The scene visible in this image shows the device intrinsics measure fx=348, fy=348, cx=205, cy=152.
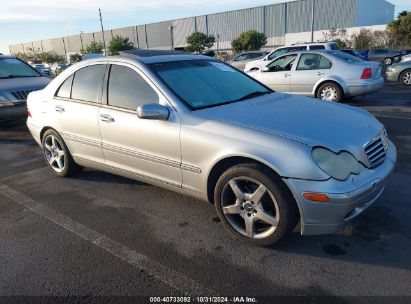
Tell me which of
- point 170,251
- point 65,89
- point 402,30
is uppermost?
point 402,30

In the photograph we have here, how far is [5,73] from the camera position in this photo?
8258 mm

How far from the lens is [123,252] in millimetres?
2982

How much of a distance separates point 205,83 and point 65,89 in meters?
1.93

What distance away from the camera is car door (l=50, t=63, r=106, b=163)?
3.97m

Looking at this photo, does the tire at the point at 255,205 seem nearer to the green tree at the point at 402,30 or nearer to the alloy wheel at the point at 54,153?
the alloy wheel at the point at 54,153

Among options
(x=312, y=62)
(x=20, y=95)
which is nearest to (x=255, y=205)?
(x=20, y=95)

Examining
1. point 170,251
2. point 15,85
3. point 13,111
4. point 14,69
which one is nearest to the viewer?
point 170,251

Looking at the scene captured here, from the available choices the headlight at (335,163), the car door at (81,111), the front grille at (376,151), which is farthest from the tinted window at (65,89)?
the front grille at (376,151)

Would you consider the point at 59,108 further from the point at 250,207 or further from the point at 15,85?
the point at 15,85

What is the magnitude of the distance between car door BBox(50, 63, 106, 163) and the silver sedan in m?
0.01

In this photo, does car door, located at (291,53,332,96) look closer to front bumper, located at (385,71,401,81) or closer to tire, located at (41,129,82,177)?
front bumper, located at (385,71,401,81)

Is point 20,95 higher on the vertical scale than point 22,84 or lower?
lower

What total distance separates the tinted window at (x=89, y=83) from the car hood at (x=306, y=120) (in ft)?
4.75

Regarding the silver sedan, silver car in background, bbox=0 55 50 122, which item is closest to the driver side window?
the silver sedan
